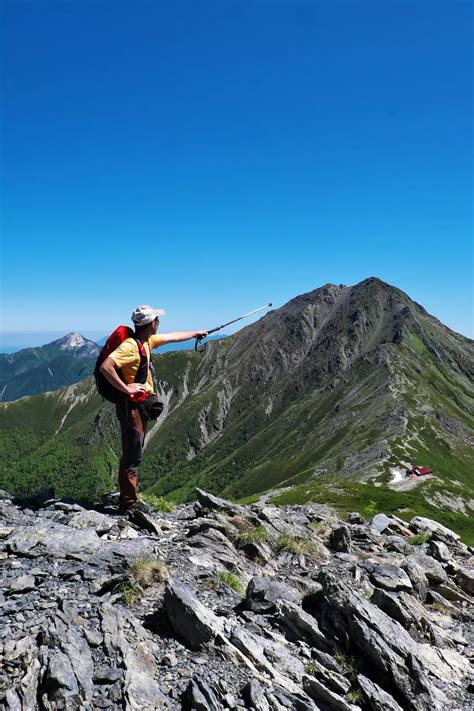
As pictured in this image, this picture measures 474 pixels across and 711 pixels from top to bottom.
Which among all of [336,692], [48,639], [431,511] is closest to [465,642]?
[336,692]

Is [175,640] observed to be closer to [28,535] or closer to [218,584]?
→ [218,584]

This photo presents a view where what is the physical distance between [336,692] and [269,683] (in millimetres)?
1635

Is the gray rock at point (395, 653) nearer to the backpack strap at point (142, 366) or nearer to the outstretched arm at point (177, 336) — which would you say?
the backpack strap at point (142, 366)

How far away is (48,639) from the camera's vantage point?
8.56 meters

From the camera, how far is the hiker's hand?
14297 mm

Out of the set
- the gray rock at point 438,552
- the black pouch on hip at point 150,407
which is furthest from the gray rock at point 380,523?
the black pouch on hip at point 150,407

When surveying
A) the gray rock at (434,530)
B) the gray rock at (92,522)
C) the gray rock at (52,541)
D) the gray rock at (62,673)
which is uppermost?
the gray rock at (92,522)

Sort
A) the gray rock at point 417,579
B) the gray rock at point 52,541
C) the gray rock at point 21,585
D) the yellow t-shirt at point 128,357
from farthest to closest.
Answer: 1. the gray rock at point 417,579
2. the yellow t-shirt at point 128,357
3. the gray rock at point 52,541
4. the gray rock at point 21,585

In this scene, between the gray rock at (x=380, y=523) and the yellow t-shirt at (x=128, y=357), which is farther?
the gray rock at (x=380, y=523)

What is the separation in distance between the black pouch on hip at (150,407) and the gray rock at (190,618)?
6.09m

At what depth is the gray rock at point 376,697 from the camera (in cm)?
962

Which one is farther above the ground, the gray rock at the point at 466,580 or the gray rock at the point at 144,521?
the gray rock at the point at 144,521

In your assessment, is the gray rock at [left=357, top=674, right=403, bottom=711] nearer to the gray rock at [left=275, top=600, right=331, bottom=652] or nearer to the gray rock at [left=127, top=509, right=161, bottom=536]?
the gray rock at [left=275, top=600, right=331, bottom=652]

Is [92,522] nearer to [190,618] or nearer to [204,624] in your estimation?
[190,618]
